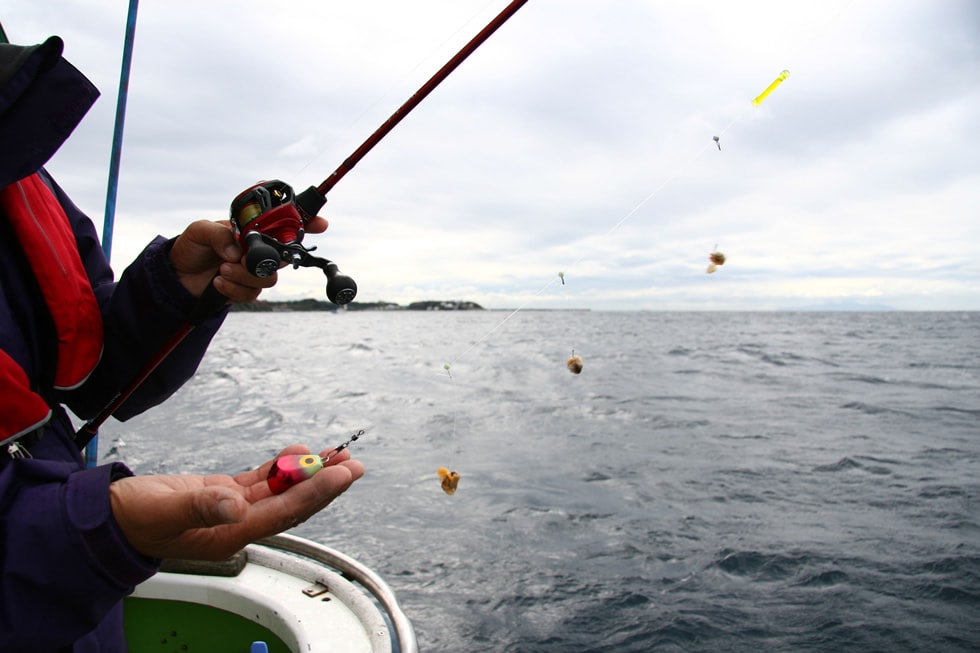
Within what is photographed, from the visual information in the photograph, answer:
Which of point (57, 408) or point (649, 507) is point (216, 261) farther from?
point (649, 507)

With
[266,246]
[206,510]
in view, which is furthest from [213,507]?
[266,246]

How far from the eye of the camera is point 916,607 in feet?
17.3

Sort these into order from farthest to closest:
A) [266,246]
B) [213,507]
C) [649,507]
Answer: [649,507] → [266,246] → [213,507]

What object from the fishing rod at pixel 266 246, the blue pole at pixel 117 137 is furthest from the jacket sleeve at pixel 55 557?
the blue pole at pixel 117 137

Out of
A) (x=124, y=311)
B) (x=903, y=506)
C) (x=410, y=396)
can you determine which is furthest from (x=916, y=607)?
(x=410, y=396)

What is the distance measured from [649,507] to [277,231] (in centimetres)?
703

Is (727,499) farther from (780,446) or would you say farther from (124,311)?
(124,311)

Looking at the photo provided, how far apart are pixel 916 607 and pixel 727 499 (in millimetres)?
2795

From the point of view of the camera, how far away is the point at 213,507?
46.1 inches

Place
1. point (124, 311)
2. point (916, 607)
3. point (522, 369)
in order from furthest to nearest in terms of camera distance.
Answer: point (522, 369), point (916, 607), point (124, 311)

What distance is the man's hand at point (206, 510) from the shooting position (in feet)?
3.91

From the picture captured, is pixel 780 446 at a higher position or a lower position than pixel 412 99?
lower

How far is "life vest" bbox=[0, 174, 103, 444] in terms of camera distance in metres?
1.61

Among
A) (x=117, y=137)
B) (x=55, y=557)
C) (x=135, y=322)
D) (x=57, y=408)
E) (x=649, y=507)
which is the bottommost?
(x=649, y=507)
